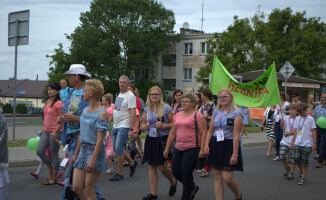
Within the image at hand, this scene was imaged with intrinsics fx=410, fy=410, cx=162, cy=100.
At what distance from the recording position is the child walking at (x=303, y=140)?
8.31 metres

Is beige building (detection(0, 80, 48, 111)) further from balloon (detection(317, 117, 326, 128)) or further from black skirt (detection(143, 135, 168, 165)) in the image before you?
black skirt (detection(143, 135, 168, 165))

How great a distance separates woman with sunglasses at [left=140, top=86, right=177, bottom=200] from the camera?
657 cm

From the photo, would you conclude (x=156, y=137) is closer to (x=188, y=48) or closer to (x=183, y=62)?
(x=183, y=62)

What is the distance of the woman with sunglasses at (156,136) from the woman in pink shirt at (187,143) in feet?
1.34

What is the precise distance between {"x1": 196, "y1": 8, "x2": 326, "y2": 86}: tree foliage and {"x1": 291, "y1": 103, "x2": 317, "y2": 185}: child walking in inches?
1186

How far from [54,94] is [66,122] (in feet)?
6.33

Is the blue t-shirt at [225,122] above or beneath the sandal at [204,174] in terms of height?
above

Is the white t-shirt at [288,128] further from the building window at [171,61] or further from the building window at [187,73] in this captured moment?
the building window at [171,61]

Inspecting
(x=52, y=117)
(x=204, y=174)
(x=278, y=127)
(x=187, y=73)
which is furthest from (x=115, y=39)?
(x=52, y=117)

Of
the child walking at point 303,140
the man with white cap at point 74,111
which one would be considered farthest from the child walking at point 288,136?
the man with white cap at point 74,111

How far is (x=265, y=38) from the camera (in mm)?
37969

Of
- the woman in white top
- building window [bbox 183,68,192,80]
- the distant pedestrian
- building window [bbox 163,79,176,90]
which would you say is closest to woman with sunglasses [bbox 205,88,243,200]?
the distant pedestrian

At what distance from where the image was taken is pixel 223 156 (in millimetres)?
5758

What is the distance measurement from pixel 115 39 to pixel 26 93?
4569 centimetres
